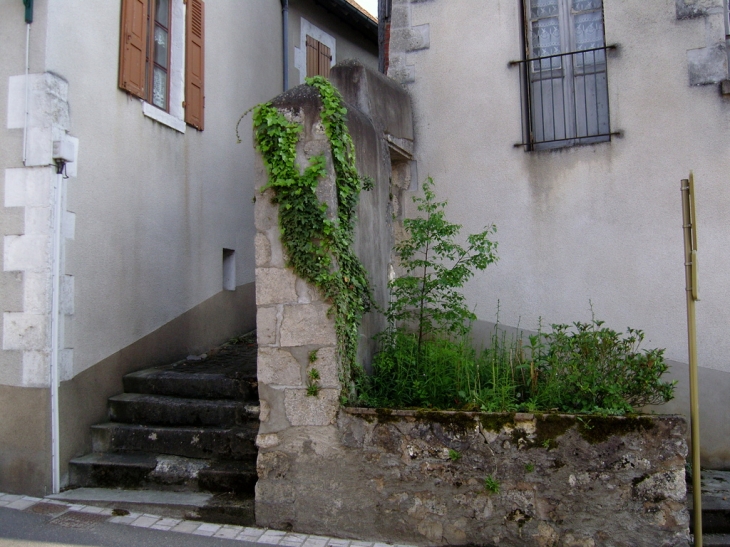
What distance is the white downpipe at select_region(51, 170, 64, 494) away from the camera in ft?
15.8

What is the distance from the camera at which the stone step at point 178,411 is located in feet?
16.7

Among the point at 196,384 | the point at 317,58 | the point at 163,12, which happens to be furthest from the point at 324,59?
the point at 196,384

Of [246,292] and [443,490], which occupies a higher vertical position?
[246,292]

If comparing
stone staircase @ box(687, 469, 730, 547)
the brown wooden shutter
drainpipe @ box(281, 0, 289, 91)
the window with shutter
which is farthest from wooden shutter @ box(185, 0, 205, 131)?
stone staircase @ box(687, 469, 730, 547)

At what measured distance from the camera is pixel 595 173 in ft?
18.2

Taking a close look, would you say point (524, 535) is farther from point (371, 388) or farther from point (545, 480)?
point (371, 388)

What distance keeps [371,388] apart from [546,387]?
1149 millimetres

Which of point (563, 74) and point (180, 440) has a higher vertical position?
point (563, 74)

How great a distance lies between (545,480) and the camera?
3.83 metres

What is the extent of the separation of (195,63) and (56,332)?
347 centimetres

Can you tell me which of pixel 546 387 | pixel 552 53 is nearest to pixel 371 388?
pixel 546 387

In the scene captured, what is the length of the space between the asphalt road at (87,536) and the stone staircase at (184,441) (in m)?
0.32

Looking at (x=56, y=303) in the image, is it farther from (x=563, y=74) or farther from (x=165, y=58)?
(x=563, y=74)

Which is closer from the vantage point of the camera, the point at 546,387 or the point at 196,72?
the point at 546,387
